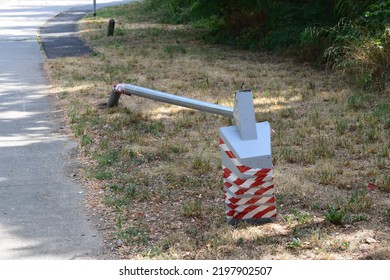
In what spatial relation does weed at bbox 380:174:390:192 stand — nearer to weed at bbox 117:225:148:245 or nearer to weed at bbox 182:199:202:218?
weed at bbox 182:199:202:218

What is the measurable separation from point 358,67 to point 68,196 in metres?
6.95

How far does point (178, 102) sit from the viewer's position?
8.52 meters

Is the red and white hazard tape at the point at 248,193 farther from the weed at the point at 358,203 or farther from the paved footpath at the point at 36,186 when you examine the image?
the paved footpath at the point at 36,186

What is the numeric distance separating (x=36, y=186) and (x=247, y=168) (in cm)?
263

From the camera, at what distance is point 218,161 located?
7934mm

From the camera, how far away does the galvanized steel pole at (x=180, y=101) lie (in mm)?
7473

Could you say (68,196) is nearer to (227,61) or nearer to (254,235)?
(254,235)

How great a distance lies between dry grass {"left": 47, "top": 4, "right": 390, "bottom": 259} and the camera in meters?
5.62

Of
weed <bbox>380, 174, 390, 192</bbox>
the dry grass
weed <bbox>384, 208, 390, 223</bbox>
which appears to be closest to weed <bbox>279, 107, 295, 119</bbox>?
the dry grass

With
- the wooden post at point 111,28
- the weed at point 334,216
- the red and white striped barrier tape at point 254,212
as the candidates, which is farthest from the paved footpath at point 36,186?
the wooden post at point 111,28

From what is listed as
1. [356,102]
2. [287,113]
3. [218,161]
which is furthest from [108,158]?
[356,102]

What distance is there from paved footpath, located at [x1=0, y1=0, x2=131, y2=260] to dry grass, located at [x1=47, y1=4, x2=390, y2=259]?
0.77ft

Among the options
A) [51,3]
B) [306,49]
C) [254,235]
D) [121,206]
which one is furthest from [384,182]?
[51,3]

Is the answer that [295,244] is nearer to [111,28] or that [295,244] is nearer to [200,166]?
[200,166]
